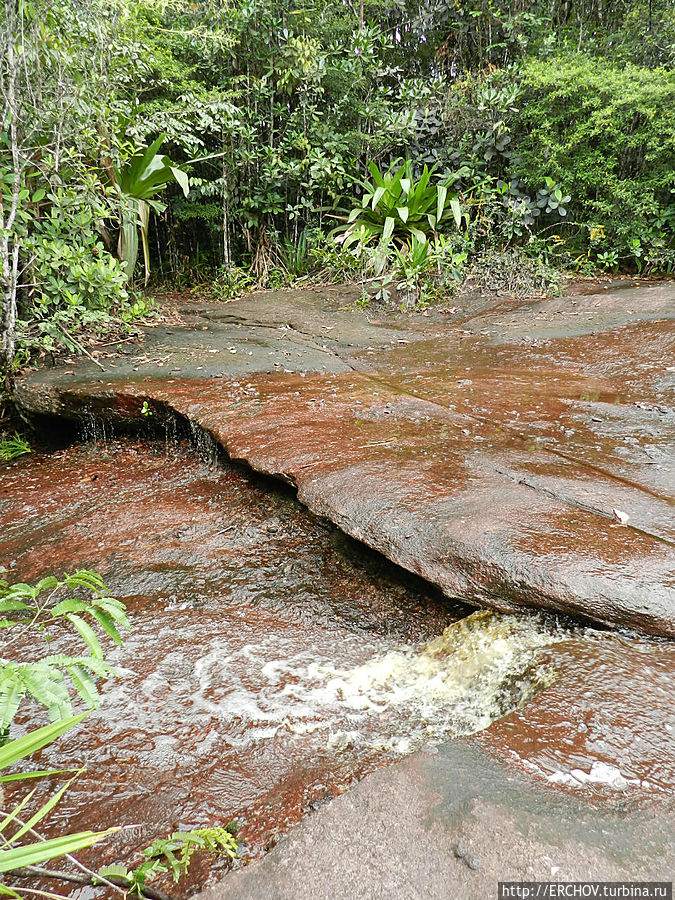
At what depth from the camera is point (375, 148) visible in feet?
25.1

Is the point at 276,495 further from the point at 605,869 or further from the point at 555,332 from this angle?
the point at 555,332

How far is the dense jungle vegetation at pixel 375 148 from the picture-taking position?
18.6 ft

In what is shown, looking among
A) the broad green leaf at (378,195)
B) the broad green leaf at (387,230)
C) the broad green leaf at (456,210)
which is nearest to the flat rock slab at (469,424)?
the broad green leaf at (387,230)

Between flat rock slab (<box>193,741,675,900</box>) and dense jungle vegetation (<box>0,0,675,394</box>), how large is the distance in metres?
4.37

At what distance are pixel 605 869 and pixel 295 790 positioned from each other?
0.72 metres

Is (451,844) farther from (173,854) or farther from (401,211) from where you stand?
(401,211)

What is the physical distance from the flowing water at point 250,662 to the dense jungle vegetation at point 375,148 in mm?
2564

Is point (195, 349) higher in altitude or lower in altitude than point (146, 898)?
higher

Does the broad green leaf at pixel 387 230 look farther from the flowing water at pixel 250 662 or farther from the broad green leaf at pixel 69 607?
the broad green leaf at pixel 69 607

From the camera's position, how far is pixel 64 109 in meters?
→ 3.83

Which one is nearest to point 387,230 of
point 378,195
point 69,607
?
point 378,195

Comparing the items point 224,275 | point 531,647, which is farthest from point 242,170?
point 531,647

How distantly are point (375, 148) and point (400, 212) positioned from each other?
156cm

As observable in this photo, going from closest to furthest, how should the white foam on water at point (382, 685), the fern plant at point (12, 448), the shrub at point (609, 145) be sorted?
the white foam on water at point (382, 685), the fern plant at point (12, 448), the shrub at point (609, 145)
